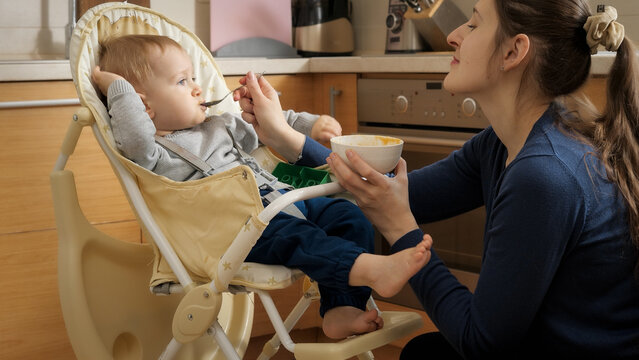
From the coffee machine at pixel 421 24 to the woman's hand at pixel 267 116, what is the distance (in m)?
0.96

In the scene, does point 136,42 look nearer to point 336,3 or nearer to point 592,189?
point 592,189

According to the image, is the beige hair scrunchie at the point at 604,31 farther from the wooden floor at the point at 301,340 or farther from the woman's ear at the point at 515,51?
the wooden floor at the point at 301,340

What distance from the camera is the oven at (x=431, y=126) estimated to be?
209 centimetres

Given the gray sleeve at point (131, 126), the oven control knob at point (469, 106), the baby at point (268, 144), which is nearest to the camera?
the baby at point (268, 144)

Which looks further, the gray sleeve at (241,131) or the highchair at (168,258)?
the gray sleeve at (241,131)

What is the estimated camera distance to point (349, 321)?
1.37 metres

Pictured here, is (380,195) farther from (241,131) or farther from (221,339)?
(241,131)

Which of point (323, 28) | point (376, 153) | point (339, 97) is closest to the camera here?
point (376, 153)

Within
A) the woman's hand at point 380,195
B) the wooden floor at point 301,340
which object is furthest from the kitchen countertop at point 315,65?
the wooden floor at point 301,340

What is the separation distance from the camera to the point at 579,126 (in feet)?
3.78

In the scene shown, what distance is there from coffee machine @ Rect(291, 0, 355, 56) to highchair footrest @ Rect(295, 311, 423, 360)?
1.51m

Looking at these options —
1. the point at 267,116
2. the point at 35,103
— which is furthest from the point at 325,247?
the point at 35,103

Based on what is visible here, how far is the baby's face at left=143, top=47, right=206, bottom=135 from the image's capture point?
1592 mm

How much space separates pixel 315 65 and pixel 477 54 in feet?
3.98
